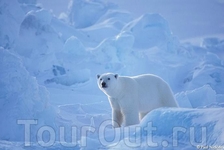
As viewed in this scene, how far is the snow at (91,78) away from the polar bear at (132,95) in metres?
0.46

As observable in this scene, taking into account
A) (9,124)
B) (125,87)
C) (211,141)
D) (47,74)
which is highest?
(47,74)

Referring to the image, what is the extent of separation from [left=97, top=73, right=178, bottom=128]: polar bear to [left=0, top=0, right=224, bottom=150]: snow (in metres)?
0.46

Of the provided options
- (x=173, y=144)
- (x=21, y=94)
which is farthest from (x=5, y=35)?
(x=173, y=144)

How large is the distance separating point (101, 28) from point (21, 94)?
24.4 m

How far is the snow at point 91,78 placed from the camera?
2.56 metres

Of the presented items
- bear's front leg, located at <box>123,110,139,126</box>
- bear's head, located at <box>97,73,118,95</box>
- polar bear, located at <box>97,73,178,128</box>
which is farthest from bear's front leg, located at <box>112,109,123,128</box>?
bear's head, located at <box>97,73,118,95</box>

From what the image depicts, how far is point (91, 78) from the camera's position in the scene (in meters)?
15.7

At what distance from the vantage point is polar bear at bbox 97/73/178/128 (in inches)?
179

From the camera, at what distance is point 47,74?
581 inches

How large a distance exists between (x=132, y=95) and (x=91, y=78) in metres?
11.1

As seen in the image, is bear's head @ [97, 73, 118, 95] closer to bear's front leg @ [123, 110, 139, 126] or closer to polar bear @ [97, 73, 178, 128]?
polar bear @ [97, 73, 178, 128]

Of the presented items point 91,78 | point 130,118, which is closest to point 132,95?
point 130,118

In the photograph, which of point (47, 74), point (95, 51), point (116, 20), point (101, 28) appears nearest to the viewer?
point (47, 74)

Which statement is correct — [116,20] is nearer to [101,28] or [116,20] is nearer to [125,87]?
[101,28]
